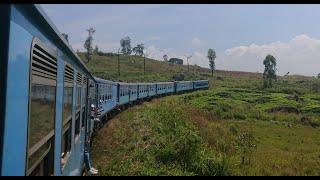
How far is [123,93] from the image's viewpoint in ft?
97.1

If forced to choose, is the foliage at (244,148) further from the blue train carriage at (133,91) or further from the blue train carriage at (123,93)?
the blue train carriage at (133,91)

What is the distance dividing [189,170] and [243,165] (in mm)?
2914

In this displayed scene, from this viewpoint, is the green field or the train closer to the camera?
the train

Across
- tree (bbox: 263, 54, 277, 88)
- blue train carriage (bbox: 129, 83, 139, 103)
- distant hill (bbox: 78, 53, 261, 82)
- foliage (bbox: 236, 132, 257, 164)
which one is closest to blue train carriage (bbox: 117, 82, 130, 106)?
blue train carriage (bbox: 129, 83, 139, 103)

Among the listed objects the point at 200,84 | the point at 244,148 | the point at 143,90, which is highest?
the point at 200,84

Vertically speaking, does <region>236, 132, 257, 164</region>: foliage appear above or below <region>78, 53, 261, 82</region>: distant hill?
below

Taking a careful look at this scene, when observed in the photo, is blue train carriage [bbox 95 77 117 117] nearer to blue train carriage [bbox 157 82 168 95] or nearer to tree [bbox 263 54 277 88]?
blue train carriage [bbox 157 82 168 95]

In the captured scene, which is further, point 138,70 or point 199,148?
point 138,70

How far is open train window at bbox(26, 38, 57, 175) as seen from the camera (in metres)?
3.59

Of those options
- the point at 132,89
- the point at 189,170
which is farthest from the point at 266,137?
the point at 189,170

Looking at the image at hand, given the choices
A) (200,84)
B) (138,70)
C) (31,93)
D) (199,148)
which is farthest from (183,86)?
(31,93)

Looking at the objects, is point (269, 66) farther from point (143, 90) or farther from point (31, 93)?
point (31, 93)

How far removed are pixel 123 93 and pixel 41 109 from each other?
25.6 meters

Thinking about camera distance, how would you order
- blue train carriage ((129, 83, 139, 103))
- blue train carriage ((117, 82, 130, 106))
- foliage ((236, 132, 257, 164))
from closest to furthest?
foliage ((236, 132, 257, 164)) < blue train carriage ((117, 82, 130, 106)) < blue train carriage ((129, 83, 139, 103))
